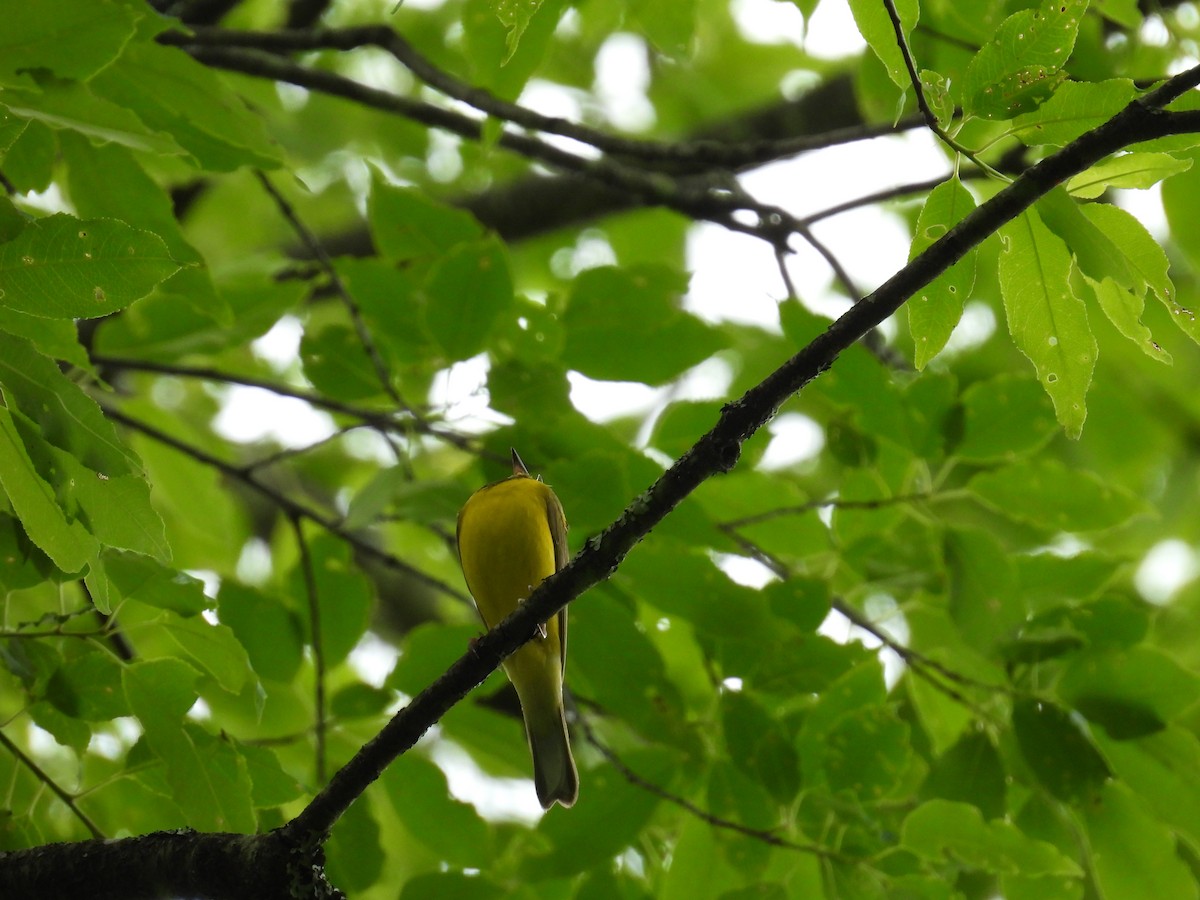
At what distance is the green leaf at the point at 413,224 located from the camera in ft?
12.2

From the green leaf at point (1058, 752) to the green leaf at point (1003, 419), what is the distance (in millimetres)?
718

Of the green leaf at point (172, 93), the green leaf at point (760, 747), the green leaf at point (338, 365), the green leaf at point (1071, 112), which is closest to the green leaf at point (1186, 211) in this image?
the green leaf at point (1071, 112)

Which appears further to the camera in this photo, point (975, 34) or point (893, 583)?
point (975, 34)

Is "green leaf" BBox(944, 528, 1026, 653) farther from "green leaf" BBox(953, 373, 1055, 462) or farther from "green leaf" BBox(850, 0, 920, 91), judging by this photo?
"green leaf" BBox(850, 0, 920, 91)

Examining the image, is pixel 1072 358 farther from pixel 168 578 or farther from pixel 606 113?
pixel 606 113

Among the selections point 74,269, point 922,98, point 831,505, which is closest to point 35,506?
point 74,269

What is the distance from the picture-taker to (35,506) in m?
2.10

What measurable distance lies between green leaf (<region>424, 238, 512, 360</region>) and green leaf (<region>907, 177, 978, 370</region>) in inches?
57.6

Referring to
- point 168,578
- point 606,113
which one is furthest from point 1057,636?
point 606,113

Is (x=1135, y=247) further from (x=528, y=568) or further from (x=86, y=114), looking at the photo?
(x=528, y=568)

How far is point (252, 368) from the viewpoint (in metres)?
6.16

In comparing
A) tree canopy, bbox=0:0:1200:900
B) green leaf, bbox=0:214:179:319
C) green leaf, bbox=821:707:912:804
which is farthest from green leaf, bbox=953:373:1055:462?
green leaf, bbox=0:214:179:319

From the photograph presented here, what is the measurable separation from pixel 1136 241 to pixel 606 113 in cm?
704

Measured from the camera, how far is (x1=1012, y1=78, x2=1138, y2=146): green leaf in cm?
208
